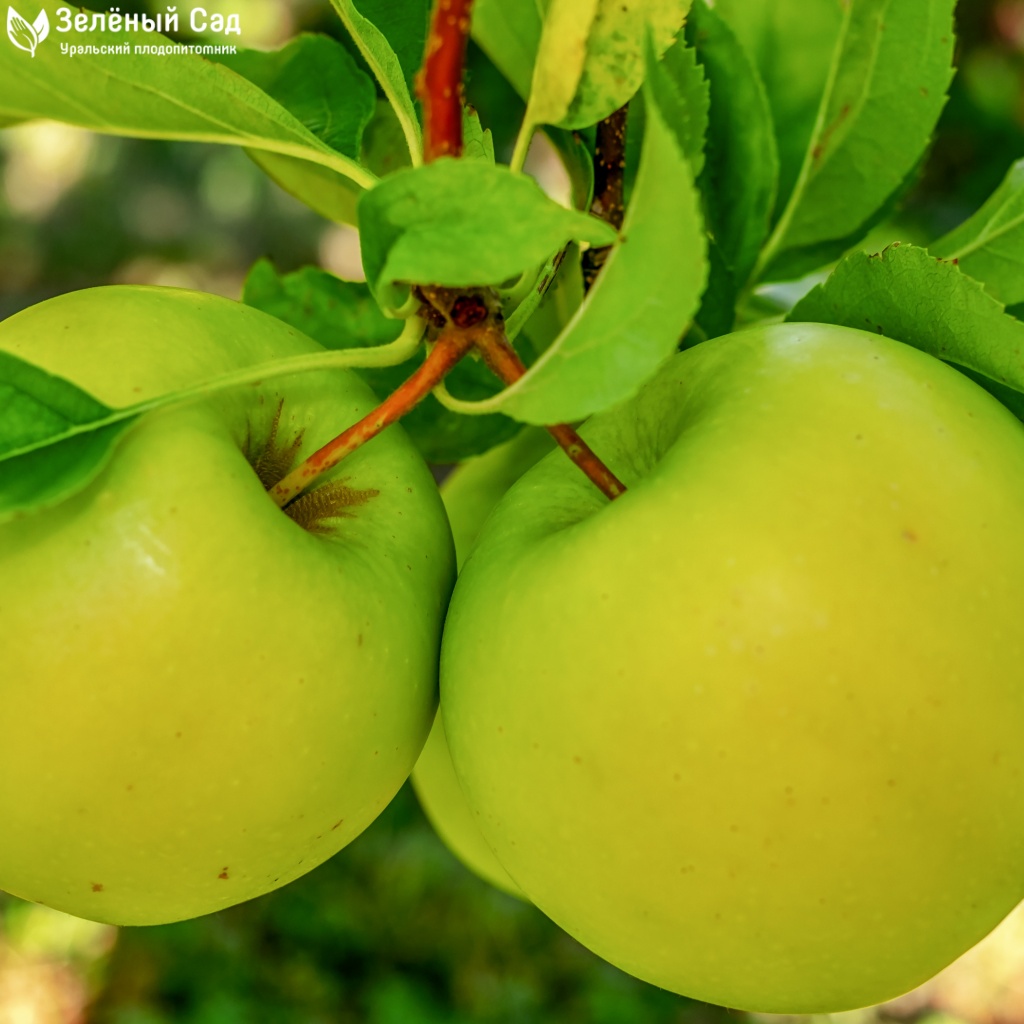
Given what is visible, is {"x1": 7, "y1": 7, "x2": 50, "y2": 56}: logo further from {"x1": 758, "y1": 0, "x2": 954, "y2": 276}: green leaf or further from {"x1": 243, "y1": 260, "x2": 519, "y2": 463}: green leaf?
{"x1": 758, "y1": 0, "x2": 954, "y2": 276}: green leaf

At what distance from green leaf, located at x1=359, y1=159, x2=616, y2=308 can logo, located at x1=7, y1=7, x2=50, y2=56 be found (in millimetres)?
155

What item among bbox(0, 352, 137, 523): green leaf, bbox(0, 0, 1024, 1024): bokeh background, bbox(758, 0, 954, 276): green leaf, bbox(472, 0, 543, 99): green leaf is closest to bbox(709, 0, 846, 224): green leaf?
bbox(758, 0, 954, 276): green leaf

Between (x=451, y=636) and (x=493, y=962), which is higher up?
(x=451, y=636)

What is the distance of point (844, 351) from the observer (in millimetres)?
371

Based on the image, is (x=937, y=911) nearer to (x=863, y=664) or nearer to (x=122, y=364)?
(x=863, y=664)


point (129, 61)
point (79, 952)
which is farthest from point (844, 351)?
point (79, 952)

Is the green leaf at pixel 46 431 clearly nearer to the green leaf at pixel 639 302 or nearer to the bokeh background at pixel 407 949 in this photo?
the green leaf at pixel 639 302

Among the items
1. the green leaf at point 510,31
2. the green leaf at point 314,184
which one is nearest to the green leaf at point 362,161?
the green leaf at point 314,184

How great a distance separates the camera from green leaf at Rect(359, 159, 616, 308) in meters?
0.31

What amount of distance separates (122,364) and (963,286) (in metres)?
0.31

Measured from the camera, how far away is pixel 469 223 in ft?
1.04

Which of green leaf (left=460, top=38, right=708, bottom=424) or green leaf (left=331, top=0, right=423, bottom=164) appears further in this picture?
green leaf (left=331, top=0, right=423, bottom=164)

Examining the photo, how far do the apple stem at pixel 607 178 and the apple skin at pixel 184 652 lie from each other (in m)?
0.14

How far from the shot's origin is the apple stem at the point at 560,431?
37cm
